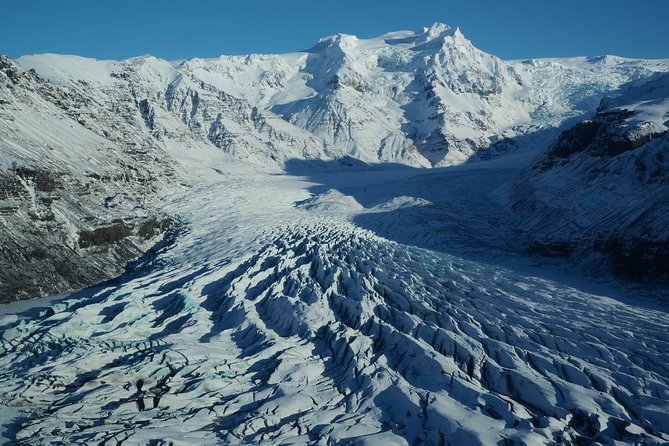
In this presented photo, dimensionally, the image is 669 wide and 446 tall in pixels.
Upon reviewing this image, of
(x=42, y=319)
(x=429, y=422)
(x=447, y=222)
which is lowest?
(x=42, y=319)

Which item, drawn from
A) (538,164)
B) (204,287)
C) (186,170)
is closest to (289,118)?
(186,170)

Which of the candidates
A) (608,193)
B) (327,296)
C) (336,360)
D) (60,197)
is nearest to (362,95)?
(608,193)

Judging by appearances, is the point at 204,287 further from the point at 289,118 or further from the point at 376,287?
the point at 289,118

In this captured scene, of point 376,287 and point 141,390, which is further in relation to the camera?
point 376,287

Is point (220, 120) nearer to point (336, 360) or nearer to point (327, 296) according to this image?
point (327, 296)

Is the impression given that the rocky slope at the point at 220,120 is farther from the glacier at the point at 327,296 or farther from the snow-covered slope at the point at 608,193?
the snow-covered slope at the point at 608,193

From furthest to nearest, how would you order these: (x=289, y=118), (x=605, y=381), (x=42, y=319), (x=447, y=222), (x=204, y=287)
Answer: (x=289, y=118) → (x=447, y=222) → (x=204, y=287) → (x=42, y=319) → (x=605, y=381)

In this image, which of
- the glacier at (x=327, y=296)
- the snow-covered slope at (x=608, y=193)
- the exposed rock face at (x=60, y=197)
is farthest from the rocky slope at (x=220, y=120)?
the snow-covered slope at (x=608, y=193)
